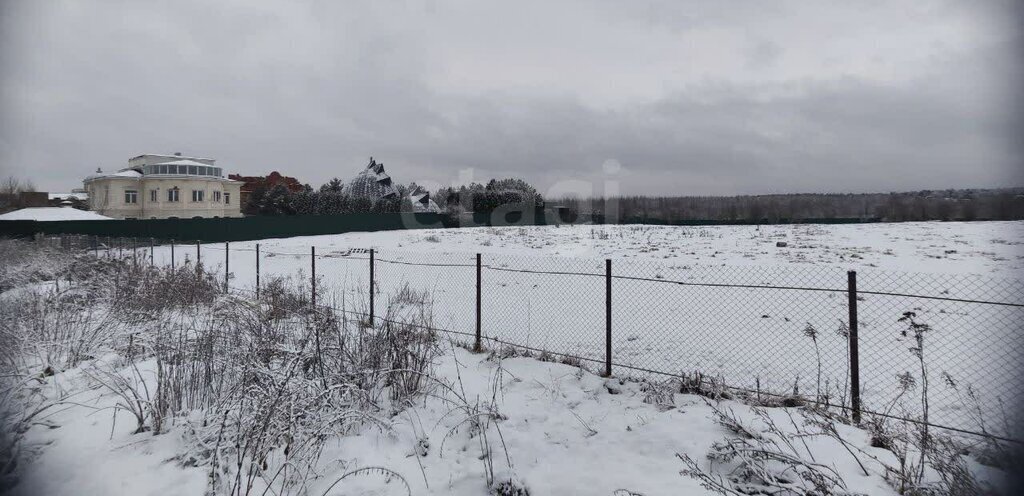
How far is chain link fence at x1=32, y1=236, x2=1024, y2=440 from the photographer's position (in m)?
5.18

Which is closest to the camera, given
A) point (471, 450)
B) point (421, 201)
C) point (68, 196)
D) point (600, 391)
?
point (471, 450)

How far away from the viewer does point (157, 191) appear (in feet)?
151

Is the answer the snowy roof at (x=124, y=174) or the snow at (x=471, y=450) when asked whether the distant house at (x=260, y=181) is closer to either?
the snowy roof at (x=124, y=174)

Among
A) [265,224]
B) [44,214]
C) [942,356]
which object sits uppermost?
[44,214]

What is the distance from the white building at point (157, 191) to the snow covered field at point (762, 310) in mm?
33439

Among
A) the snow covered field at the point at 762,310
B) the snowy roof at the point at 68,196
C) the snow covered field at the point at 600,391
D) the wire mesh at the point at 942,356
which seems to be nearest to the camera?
the snow covered field at the point at 600,391

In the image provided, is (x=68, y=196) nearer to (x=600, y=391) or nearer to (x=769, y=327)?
(x=600, y=391)

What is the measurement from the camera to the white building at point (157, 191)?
149 ft

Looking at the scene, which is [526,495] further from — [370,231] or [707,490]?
[370,231]

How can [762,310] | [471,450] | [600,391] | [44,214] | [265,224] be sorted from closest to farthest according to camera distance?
1. [471,450]
2. [600,391]
3. [762,310]
4. [44,214]
5. [265,224]

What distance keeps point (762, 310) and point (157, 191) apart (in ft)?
176

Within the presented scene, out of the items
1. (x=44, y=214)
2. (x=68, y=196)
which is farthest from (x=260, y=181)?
(x=44, y=214)

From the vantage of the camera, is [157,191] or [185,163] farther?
[185,163]

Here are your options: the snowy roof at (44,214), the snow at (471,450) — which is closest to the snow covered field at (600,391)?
the snow at (471,450)
